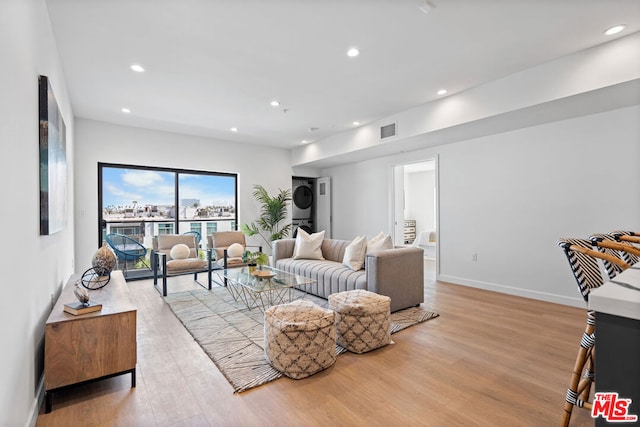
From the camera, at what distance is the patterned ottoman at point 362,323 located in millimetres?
2492

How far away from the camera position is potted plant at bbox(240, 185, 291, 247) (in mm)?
6785

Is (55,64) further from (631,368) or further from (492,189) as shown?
(492,189)

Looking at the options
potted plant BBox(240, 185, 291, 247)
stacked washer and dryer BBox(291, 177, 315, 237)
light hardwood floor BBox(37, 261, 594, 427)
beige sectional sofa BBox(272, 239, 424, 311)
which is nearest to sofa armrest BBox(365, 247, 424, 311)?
beige sectional sofa BBox(272, 239, 424, 311)

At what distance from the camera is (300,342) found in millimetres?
2129

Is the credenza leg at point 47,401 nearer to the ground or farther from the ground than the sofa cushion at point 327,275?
nearer to the ground

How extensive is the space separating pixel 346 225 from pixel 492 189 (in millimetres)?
3391

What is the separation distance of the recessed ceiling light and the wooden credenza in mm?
2884

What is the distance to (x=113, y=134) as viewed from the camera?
17.0 feet

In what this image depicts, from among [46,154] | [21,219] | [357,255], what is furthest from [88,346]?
[357,255]

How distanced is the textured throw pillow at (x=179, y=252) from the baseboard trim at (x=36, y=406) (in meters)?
2.52

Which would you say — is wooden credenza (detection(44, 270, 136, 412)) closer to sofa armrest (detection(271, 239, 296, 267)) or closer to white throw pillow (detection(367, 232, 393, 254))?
white throw pillow (detection(367, 232, 393, 254))

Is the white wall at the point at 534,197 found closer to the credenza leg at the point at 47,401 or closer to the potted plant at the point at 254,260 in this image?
the potted plant at the point at 254,260

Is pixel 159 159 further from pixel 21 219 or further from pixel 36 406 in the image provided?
pixel 36 406

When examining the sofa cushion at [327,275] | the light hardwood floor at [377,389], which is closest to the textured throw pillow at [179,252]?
the sofa cushion at [327,275]
